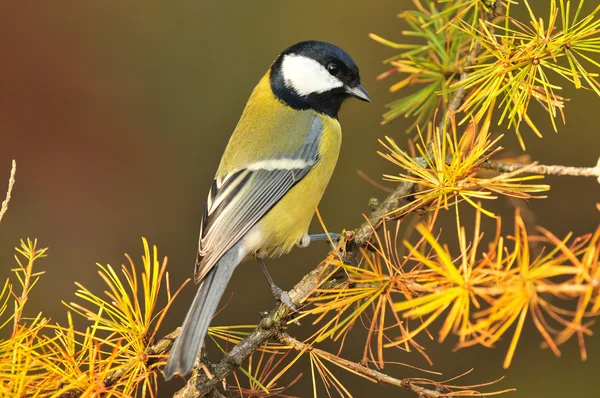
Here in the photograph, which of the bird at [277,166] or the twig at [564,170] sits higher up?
the twig at [564,170]

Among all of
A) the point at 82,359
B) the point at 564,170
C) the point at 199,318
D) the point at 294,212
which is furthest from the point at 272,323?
the point at 294,212

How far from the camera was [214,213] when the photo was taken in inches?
65.5

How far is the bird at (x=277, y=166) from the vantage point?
1598 mm

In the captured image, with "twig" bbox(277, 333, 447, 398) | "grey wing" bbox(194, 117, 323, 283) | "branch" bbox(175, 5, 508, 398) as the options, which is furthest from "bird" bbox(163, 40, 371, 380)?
"twig" bbox(277, 333, 447, 398)

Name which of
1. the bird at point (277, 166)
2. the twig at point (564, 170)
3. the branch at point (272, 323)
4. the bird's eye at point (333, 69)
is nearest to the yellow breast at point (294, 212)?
the bird at point (277, 166)

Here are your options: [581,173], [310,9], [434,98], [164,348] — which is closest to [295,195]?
[434,98]

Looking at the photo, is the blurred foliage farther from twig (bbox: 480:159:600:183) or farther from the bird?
twig (bbox: 480:159:600:183)

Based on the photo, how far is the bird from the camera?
62.9 inches

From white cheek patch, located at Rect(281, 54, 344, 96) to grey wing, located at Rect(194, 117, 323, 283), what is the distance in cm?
21

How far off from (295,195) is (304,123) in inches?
9.8

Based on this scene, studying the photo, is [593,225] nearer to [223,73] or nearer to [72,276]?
[223,73]

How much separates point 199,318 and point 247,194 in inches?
21.6

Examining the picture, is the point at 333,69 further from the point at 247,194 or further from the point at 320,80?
the point at 247,194

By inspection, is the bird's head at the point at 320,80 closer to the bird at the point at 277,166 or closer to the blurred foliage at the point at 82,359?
the bird at the point at 277,166
